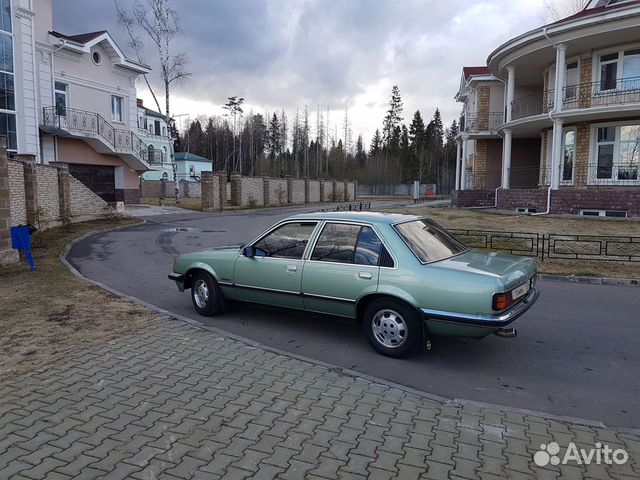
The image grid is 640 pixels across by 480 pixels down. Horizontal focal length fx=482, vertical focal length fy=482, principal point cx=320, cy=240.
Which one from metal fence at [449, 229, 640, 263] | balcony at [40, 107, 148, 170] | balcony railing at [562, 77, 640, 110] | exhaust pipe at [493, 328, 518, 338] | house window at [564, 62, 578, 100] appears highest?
house window at [564, 62, 578, 100]

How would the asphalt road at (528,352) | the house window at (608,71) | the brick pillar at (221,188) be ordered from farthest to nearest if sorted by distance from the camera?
the brick pillar at (221,188) < the house window at (608,71) < the asphalt road at (528,352)

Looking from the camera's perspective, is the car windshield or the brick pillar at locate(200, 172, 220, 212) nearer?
the car windshield

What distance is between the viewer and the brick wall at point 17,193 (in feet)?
47.9

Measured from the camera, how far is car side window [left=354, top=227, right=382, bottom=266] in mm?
5418

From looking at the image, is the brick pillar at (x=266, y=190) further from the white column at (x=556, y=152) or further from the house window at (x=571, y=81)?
the house window at (x=571, y=81)

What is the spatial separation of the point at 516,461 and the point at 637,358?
3.08 m

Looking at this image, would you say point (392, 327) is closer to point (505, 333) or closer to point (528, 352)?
point (505, 333)

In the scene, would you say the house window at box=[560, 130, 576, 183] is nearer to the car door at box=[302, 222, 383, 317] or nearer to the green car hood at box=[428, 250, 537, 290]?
the green car hood at box=[428, 250, 537, 290]

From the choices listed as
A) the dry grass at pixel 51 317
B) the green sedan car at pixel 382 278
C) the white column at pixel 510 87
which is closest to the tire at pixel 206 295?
the green sedan car at pixel 382 278

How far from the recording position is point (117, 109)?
31.5 metres

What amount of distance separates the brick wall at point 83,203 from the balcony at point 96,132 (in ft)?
14.8

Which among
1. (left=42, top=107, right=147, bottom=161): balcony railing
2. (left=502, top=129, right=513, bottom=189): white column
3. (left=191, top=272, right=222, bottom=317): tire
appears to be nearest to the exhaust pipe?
(left=191, top=272, right=222, bottom=317): tire

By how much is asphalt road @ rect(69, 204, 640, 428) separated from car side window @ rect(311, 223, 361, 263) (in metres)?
0.83

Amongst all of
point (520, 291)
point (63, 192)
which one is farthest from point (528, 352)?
point (63, 192)
